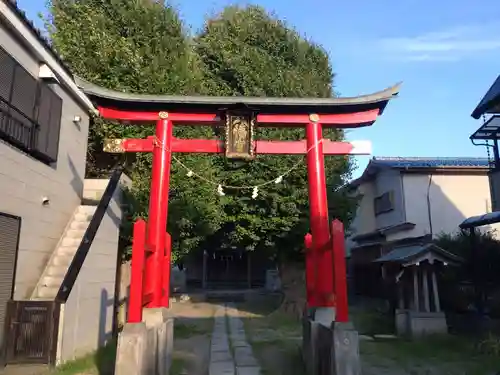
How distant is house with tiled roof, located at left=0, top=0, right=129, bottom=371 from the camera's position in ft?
26.8

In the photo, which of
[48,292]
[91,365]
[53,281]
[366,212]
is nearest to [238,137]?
[53,281]

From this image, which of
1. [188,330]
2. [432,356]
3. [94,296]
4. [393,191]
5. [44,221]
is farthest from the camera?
[393,191]

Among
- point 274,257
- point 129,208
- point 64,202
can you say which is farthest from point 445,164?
point 64,202

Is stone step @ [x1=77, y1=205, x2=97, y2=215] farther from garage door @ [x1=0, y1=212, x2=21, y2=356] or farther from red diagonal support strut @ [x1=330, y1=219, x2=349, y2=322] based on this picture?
red diagonal support strut @ [x1=330, y1=219, x2=349, y2=322]

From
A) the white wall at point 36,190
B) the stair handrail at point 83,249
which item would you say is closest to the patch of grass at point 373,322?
the stair handrail at point 83,249

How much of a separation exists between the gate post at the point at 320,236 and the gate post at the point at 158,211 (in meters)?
3.19

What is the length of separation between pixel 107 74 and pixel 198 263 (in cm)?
1951

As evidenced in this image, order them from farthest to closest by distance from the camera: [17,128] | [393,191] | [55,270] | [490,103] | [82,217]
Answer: [393,191], [490,103], [82,217], [55,270], [17,128]

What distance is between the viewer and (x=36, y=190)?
31.7 ft

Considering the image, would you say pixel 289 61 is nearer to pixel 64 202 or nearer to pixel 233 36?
pixel 233 36

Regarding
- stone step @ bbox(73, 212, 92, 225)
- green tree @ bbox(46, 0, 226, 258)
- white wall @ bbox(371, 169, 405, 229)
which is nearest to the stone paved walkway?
green tree @ bbox(46, 0, 226, 258)

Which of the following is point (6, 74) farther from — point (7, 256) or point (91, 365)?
point (91, 365)

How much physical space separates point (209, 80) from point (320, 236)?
494 inches

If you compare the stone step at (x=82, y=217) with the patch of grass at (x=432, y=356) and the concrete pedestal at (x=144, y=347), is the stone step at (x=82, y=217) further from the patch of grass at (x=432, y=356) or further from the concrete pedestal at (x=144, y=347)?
the patch of grass at (x=432, y=356)
